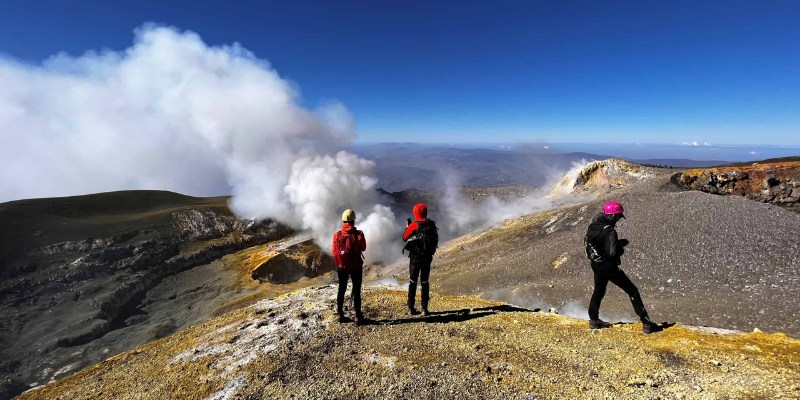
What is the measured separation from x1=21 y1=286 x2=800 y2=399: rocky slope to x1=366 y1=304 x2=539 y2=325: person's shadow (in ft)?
0.17

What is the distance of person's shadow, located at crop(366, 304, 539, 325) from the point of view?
958 cm

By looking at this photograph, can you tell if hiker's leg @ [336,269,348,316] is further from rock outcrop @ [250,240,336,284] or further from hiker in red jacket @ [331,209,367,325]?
rock outcrop @ [250,240,336,284]

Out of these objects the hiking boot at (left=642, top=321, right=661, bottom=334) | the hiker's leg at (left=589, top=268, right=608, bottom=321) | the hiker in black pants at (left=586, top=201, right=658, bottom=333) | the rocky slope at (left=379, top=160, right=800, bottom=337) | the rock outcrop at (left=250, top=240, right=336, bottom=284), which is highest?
the hiker in black pants at (left=586, top=201, right=658, bottom=333)

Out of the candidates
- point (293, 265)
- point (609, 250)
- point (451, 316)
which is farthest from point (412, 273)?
point (293, 265)

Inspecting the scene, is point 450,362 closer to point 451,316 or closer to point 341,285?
point 451,316

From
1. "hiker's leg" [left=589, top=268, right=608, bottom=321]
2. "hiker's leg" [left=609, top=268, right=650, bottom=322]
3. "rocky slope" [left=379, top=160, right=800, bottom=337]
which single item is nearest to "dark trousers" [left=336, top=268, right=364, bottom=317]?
"hiker's leg" [left=589, top=268, right=608, bottom=321]

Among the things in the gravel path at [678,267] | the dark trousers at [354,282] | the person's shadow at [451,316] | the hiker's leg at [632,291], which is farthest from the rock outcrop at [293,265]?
the hiker's leg at [632,291]

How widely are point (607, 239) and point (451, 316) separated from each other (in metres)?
4.37

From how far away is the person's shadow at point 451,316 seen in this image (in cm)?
958

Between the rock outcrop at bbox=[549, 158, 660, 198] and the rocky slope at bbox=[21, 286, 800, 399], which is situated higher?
the rock outcrop at bbox=[549, 158, 660, 198]

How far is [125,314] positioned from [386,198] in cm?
4983

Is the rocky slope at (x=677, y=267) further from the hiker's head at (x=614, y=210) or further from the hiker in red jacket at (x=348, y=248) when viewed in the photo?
the hiker in red jacket at (x=348, y=248)

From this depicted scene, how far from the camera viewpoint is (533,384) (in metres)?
6.10

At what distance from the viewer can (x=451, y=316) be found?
998 cm
